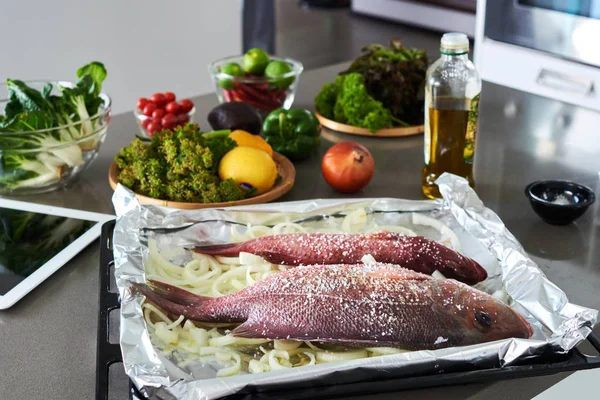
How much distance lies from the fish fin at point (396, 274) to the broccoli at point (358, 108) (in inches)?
36.1

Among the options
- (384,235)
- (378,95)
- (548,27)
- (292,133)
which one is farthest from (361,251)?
(548,27)

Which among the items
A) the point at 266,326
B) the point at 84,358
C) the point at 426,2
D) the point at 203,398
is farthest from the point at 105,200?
the point at 426,2

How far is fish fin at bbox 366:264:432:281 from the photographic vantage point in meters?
1.12

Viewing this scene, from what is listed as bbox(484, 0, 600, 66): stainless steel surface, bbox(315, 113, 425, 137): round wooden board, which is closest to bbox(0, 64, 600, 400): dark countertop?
bbox(315, 113, 425, 137): round wooden board

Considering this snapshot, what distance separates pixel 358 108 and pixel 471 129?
51cm

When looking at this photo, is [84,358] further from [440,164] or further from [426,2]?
[426,2]

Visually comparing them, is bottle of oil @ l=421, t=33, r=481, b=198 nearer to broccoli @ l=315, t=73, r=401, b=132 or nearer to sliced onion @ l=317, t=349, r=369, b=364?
broccoli @ l=315, t=73, r=401, b=132

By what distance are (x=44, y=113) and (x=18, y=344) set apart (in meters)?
0.71

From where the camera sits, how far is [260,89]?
2158 millimetres

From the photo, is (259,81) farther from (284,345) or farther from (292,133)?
→ (284,345)

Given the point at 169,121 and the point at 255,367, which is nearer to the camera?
the point at 255,367

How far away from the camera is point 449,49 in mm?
1485

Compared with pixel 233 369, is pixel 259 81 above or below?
above

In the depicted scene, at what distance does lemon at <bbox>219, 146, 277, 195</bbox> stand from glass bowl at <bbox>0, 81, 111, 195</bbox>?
35 centimetres
